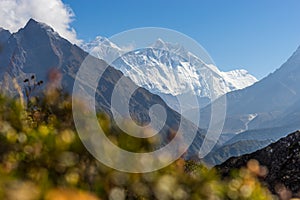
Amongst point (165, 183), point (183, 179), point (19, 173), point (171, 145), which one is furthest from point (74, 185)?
point (183, 179)

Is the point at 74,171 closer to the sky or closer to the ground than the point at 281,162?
closer to the ground

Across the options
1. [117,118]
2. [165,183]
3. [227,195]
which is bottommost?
[227,195]

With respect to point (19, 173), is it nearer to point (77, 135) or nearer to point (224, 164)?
point (77, 135)

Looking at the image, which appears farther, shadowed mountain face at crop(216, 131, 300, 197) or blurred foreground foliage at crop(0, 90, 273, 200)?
shadowed mountain face at crop(216, 131, 300, 197)

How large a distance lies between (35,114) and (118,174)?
73.5 inches

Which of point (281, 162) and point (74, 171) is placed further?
point (281, 162)

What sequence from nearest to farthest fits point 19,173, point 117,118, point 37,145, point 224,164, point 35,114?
1. point 19,173
2. point 37,145
3. point 117,118
4. point 35,114
5. point 224,164

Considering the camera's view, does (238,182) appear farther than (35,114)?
No

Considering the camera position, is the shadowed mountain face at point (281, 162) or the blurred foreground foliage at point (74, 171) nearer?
the blurred foreground foliage at point (74, 171)

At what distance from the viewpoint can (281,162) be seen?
11.7 m

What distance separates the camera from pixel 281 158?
1189 cm

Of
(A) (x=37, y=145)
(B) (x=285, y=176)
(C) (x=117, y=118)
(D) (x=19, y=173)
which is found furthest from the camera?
(B) (x=285, y=176)

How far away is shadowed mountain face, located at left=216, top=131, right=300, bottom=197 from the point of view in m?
10.6

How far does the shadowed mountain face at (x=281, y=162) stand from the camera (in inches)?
415
